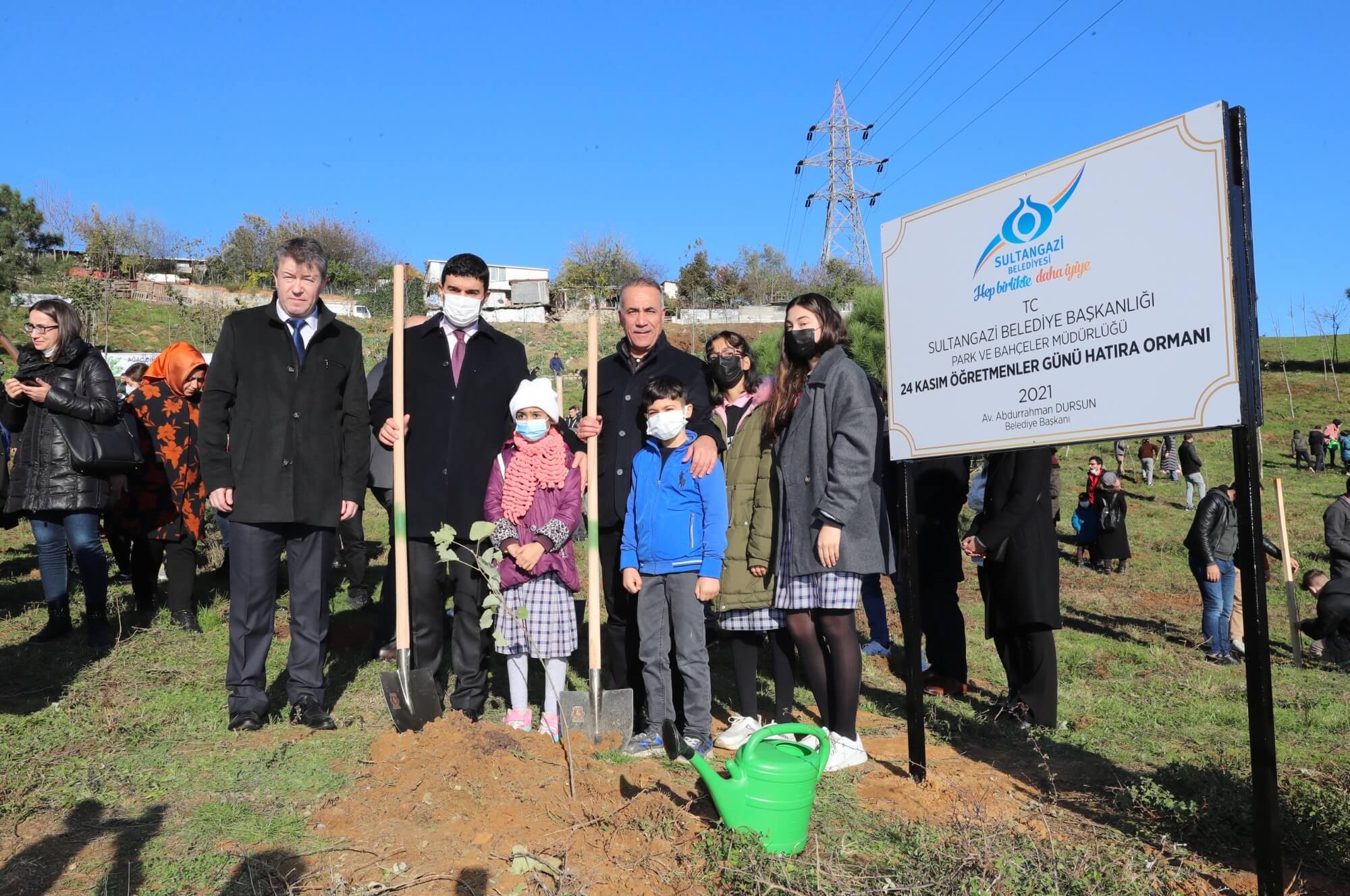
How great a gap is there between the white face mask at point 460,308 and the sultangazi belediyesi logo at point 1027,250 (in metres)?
2.43

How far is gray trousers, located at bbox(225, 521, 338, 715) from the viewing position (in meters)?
4.61

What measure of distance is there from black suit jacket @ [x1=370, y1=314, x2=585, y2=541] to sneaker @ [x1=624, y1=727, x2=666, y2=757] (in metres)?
1.29

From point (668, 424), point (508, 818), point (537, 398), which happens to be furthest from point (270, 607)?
point (668, 424)

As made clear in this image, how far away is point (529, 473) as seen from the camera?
4.76 metres

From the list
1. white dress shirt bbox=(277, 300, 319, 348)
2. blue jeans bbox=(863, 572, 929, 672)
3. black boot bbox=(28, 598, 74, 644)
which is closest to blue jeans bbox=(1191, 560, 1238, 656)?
blue jeans bbox=(863, 572, 929, 672)

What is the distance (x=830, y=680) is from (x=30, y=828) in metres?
3.20


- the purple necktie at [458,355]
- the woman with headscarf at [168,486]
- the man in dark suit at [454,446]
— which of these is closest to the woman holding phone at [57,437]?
the woman with headscarf at [168,486]

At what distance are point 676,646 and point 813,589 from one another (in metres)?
0.71

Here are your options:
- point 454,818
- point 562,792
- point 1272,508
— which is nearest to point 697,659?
point 562,792

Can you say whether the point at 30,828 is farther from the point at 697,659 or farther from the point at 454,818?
the point at 697,659

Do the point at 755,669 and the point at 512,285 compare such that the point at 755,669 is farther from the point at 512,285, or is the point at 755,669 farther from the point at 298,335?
the point at 512,285

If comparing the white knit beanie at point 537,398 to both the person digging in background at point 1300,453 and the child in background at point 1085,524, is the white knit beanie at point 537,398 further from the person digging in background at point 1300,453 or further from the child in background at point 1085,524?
the person digging in background at point 1300,453

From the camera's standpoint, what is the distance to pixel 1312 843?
11.0 feet

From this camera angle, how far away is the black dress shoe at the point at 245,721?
4559mm
